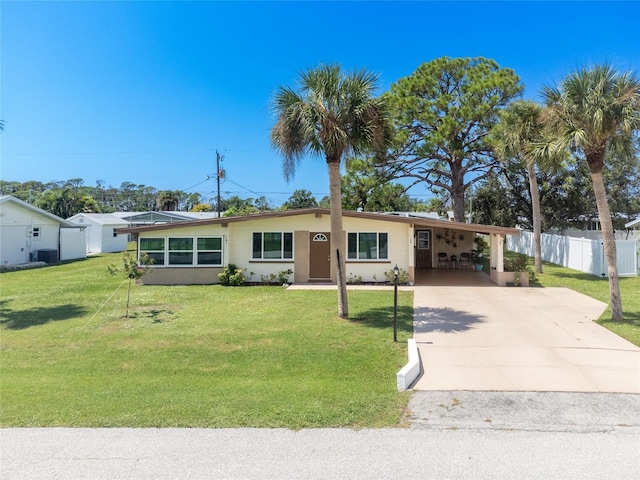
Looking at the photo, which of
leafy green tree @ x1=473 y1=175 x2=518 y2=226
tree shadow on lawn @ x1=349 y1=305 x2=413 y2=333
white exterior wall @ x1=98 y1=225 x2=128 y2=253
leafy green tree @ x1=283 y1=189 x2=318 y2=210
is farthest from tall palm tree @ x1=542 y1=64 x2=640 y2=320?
leafy green tree @ x1=283 y1=189 x2=318 y2=210

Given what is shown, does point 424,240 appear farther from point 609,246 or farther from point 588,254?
point 609,246

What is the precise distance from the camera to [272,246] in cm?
1684

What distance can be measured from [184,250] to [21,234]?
15526 millimetres

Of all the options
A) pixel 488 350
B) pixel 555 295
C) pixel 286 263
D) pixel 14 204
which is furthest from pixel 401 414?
pixel 14 204

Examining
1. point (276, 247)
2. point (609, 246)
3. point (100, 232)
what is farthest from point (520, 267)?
point (100, 232)

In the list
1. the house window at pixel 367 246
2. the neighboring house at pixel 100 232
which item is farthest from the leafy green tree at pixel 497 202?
the neighboring house at pixel 100 232

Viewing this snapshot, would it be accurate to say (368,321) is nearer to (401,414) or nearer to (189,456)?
(401,414)

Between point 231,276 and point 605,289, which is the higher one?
point 231,276

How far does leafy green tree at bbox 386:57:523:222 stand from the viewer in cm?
2369

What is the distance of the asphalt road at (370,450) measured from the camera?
3486 mm

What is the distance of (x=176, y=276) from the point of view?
55.3ft

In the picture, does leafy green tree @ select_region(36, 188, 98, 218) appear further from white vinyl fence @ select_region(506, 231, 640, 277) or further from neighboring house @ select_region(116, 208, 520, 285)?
white vinyl fence @ select_region(506, 231, 640, 277)

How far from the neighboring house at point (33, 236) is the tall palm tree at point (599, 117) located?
28300mm

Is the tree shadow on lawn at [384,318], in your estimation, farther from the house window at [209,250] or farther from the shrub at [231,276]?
the house window at [209,250]
